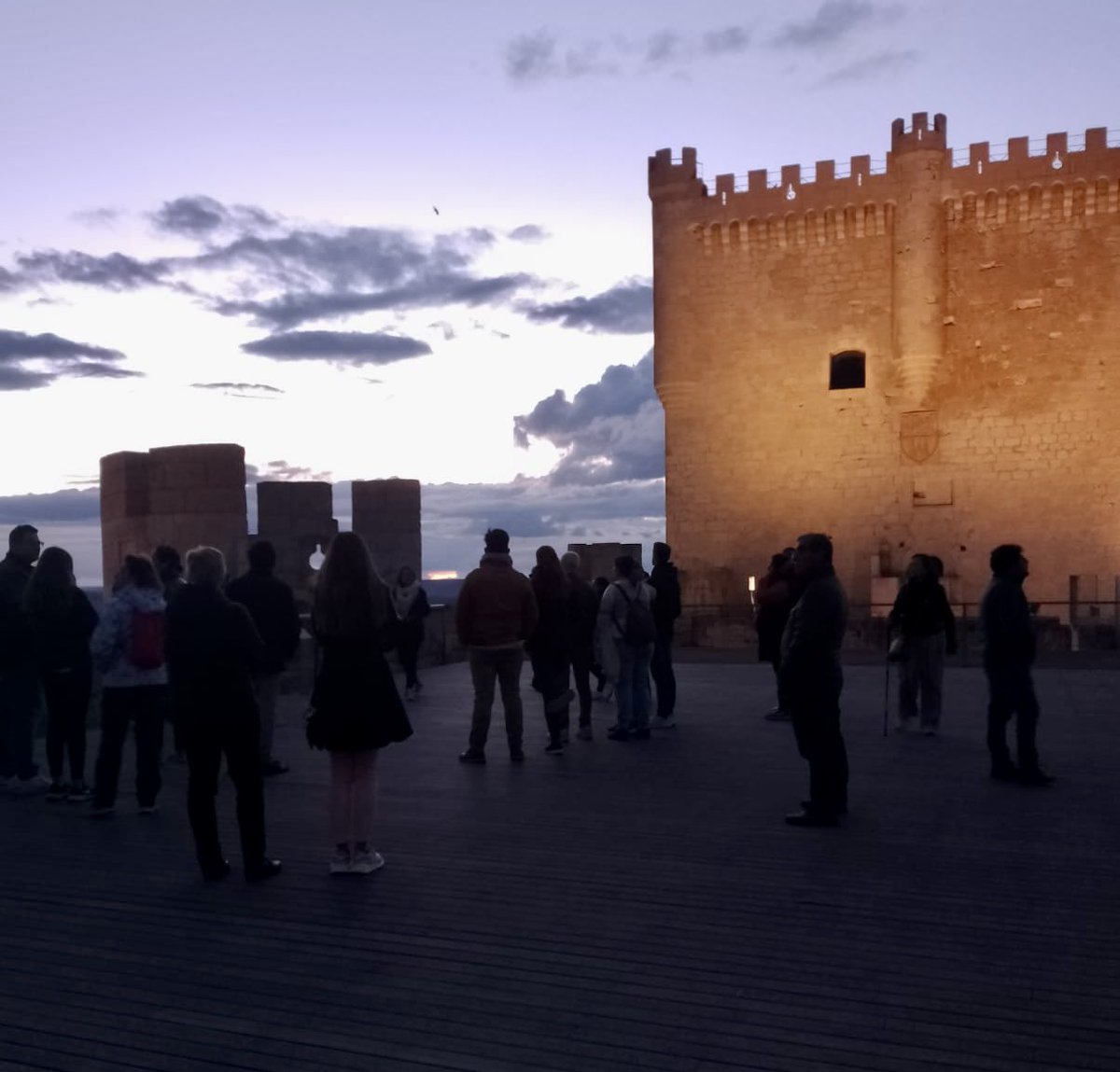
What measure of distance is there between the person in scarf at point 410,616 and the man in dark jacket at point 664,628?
255 cm

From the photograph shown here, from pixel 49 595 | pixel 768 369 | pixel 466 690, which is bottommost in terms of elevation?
pixel 466 690

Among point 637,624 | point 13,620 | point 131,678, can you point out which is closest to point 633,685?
point 637,624

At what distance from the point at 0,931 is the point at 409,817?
2542 mm

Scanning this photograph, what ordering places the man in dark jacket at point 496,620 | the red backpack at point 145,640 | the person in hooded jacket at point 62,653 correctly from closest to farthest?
the red backpack at point 145,640 < the person in hooded jacket at point 62,653 < the man in dark jacket at point 496,620

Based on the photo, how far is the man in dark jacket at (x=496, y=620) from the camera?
28.8 ft

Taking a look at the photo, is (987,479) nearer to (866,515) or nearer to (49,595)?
(866,515)

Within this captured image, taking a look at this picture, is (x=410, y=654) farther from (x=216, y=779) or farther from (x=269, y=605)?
(x=216, y=779)

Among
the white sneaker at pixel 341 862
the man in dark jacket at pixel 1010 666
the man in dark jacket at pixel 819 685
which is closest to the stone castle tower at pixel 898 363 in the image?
the man in dark jacket at pixel 1010 666

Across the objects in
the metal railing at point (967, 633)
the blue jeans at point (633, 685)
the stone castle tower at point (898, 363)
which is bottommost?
the metal railing at point (967, 633)

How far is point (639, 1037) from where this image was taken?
3.87 metres

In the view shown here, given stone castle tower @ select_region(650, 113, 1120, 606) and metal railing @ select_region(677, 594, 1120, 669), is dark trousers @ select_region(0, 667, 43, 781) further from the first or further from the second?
stone castle tower @ select_region(650, 113, 1120, 606)

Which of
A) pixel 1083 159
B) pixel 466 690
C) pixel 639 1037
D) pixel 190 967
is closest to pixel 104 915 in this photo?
pixel 190 967

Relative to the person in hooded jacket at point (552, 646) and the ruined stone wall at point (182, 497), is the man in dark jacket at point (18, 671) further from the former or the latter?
the ruined stone wall at point (182, 497)

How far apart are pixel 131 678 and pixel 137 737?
1.35ft
